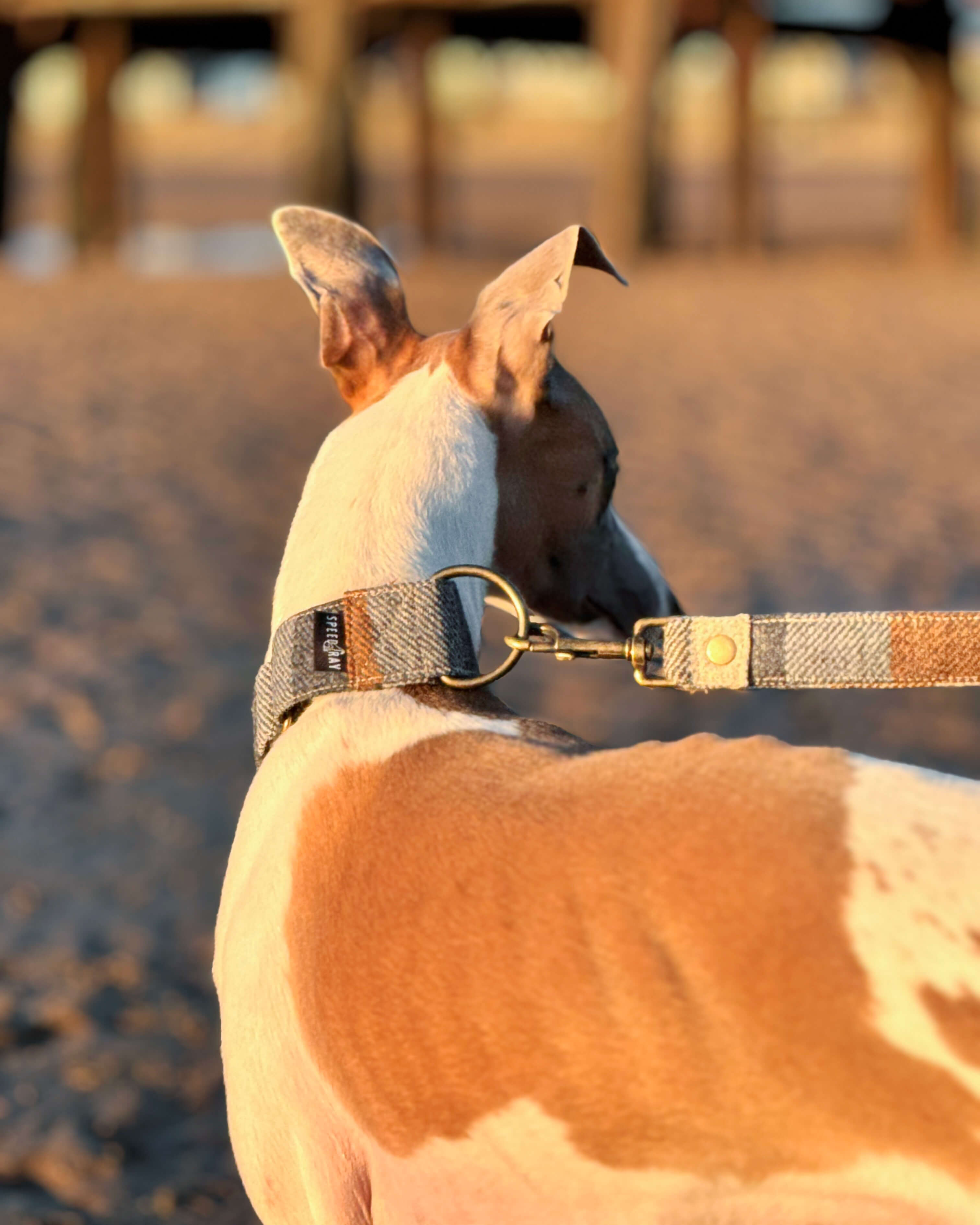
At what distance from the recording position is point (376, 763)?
1849mm

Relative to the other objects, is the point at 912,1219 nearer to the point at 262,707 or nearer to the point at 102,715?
the point at 262,707

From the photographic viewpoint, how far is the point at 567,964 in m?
1.59

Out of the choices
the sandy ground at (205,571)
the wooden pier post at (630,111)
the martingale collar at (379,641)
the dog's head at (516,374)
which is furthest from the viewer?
the wooden pier post at (630,111)

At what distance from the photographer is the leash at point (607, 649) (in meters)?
1.90

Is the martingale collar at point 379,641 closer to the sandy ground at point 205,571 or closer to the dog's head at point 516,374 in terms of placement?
the dog's head at point 516,374

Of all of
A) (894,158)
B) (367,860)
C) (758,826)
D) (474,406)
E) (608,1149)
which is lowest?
(894,158)

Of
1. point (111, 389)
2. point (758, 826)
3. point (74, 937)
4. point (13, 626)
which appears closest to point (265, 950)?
point (758, 826)

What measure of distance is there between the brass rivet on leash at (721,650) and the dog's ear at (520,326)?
453 mm

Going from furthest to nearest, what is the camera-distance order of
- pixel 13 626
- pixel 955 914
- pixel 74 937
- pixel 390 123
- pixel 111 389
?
pixel 390 123 < pixel 111 389 < pixel 13 626 < pixel 74 937 < pixel 955 914

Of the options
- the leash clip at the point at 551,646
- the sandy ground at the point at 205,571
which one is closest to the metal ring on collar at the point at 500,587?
the leash clip at the point at 551,646

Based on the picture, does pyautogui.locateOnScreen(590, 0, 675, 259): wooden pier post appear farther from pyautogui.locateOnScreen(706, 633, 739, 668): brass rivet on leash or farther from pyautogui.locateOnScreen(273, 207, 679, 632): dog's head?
pyautogui.locateOnScreen(706, 633, 739, 668): brass rivet on leash

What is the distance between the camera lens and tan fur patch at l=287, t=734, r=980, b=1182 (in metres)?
1.50

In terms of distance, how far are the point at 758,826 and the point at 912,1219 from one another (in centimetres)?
39

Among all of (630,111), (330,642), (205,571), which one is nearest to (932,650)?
(330,642)
